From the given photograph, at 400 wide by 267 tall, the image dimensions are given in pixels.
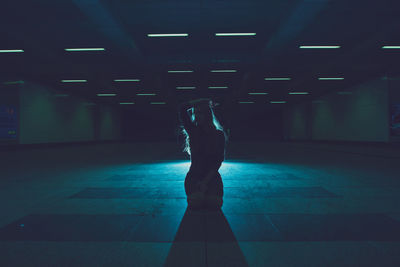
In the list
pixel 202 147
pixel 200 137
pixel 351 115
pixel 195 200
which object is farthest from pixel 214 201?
pixel 351 115

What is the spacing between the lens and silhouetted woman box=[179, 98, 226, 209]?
397 cm

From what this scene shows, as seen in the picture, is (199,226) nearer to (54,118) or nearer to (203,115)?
(203,115)

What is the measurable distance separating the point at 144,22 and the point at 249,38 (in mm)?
4915

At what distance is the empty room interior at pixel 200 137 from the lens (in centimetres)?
308

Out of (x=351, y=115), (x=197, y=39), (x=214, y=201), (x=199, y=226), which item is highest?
(x=197, y=39)

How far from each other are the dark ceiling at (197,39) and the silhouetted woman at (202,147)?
21.4 feet

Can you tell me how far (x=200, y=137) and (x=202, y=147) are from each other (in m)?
0.15

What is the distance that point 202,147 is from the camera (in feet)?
13.2

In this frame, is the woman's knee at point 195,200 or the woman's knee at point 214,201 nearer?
the woman's knee at point 195,200

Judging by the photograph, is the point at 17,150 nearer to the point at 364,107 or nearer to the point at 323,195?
the point at 323,195

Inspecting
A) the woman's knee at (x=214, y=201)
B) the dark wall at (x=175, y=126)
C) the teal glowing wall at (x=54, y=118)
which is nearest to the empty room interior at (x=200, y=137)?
the woman's knee at (x=214, y=201)

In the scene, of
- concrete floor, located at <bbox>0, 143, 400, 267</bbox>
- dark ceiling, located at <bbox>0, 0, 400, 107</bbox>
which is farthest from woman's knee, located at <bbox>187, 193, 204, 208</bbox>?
dark ceiling, located at <bbox>0, 0, 400, 107</bbox>

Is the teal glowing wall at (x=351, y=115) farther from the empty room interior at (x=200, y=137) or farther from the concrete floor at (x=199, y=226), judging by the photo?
the concrete floor at (x=199, y=226)

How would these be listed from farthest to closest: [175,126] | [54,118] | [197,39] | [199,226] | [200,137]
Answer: [175,126] → [54,118] → [197,39] → [200,137] → [199,226]
